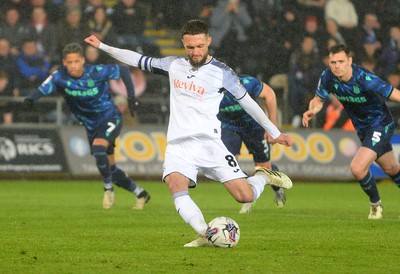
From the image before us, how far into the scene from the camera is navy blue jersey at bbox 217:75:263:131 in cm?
1423

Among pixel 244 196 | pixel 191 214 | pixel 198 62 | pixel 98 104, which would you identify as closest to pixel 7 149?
pixel 98 104

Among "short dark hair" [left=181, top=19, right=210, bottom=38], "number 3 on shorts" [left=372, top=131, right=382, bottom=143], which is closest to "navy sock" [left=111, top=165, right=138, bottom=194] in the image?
"number 3 on shorts" [left=372, top=131, right=382, bottom=143]

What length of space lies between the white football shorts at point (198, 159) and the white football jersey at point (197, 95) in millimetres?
85

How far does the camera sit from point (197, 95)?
974 centimetres

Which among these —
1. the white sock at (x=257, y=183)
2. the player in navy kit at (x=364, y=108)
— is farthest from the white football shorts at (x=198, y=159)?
the player in navy kit at (x=364, y=108)

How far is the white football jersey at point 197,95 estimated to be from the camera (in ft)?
31.9

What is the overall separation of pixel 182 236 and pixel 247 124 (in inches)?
164

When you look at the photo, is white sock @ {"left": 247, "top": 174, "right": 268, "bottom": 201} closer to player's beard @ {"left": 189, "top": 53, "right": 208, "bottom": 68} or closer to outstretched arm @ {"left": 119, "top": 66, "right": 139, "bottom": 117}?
player's beard @ {"left": 189, "top": 53, "right": 208, "bottom": 68}

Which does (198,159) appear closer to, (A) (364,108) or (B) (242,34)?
(A) (364,108)

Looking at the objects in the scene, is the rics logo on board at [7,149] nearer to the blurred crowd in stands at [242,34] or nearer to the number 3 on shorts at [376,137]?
the blurred crowd in stands at [242,34]

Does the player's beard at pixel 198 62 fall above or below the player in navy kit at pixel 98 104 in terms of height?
above

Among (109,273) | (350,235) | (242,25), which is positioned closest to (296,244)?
(350,235)

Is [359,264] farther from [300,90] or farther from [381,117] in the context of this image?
[300,90]

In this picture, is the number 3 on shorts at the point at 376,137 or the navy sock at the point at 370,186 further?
the navy sock at the point at 370,186
